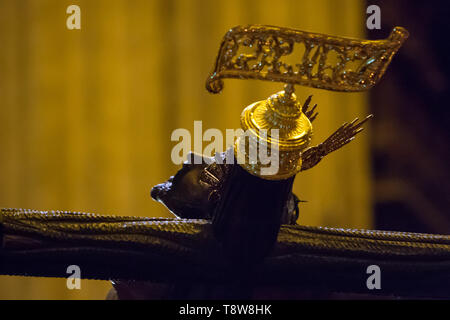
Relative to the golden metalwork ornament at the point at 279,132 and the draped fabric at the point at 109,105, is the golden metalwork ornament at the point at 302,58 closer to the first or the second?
the golden metalwork ornament at the point at 279,132

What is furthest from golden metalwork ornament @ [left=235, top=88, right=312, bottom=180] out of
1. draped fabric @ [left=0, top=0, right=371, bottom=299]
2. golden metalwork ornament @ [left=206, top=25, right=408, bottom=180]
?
draped fabric @ [left=0, top=0, right=371, bottom=299]

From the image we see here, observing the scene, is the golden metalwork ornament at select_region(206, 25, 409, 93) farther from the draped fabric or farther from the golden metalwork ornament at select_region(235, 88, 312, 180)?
the draped fabric

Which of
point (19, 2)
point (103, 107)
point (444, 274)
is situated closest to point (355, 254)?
point (444, 274)

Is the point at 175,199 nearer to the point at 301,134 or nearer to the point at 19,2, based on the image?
the point at 301,134

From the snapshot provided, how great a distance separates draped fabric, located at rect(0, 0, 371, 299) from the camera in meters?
1.80

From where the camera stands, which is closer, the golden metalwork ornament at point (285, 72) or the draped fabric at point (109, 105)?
the golden metalwork ornament at point (285, 72)

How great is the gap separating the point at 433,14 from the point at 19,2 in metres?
1.13

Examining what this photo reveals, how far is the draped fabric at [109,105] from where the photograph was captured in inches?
70.7

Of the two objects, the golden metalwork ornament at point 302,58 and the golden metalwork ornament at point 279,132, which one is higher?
the golden metalwork ornament at point 302,58

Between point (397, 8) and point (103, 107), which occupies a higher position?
point (397, 8)

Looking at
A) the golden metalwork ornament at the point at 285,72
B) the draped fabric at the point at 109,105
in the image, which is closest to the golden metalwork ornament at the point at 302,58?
the golden metalwork ornament at the point at 285,72

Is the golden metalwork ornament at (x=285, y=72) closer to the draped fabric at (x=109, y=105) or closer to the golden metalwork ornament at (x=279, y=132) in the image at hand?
the golden metalwork ornament at (x=279, y=132)

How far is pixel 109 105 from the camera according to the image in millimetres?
1825

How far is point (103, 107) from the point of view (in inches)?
71.7
